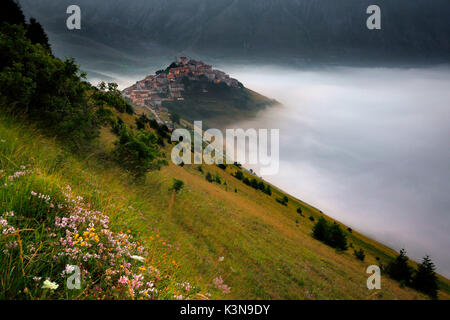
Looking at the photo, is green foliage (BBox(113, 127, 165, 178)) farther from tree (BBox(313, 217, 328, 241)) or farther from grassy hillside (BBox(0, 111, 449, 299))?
tree (BBox(313, 217, 328, 241))

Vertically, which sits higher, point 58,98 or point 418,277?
point 58,98

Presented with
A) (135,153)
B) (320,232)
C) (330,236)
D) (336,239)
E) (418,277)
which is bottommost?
(418,277)

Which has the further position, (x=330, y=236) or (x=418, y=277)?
(x=330, y=236)

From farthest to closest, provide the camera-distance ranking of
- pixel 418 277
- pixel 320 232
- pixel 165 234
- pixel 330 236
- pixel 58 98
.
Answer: pixel 320 232
pixel 330 236
pixel 418 277
pixel 58 98
pixel 165 234

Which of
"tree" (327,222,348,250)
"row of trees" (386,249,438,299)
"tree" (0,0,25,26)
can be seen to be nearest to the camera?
"tree" (0,0,25,26)

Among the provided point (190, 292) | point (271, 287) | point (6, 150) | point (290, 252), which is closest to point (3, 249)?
point (190, 292)

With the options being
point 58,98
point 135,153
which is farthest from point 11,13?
point 135,153

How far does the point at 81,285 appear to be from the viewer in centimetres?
223

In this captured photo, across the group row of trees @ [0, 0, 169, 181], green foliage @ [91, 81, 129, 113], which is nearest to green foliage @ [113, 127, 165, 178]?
row of trees @ [0, 0, 169, 181]

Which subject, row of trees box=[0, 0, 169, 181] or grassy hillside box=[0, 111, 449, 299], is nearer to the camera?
grassy hillside box=[0, 111, 449, 299]

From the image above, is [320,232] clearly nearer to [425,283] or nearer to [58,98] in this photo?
[425,283]
